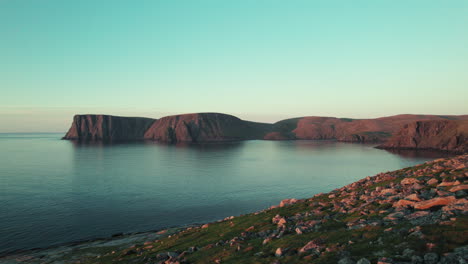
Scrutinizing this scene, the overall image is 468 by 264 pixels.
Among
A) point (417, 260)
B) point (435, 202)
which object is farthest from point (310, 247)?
point (435, 202)

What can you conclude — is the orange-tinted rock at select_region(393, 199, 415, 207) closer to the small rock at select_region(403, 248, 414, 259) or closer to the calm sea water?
the small rock at select_region(403, 248, 414, 259)

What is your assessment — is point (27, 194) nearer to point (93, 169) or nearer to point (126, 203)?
point (126, 203)

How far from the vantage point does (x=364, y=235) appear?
51.2 ft

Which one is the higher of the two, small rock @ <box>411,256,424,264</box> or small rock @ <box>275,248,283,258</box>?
small rock @ <box>411,256,424,264</box>

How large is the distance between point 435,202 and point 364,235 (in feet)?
19.5

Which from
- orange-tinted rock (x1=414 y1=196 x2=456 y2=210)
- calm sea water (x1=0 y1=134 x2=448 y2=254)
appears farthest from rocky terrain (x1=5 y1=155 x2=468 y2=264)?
calm sea water (x1=0 y1=134 x2=448 y2=254)

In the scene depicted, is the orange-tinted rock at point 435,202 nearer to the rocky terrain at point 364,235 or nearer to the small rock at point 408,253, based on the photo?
the rocky terrain at point 364,235

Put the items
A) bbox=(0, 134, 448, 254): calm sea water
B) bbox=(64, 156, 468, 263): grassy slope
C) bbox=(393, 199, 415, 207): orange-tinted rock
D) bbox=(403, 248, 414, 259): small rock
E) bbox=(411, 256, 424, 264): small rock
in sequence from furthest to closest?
bbox=(0, 134, 448, 254): calm sea water
bbox=(393, 199, 415, 207): orange-tinted rock
bbox=(64, 156, 468, 263): grassy slope
bbox=(403, 248, 414, 259): small rock
bbox=(411, 256, 424, 264): small rock

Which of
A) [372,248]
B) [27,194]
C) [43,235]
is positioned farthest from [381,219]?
[27,194]

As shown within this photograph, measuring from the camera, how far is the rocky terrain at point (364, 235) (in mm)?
12438

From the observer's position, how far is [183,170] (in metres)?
122

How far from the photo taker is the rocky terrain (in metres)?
12.4

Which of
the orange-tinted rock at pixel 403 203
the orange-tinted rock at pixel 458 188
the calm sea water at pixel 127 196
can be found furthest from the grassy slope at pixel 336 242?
the calm sea water at pixel 127 196

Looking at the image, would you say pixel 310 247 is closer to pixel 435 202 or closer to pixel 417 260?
pixel 417 260
